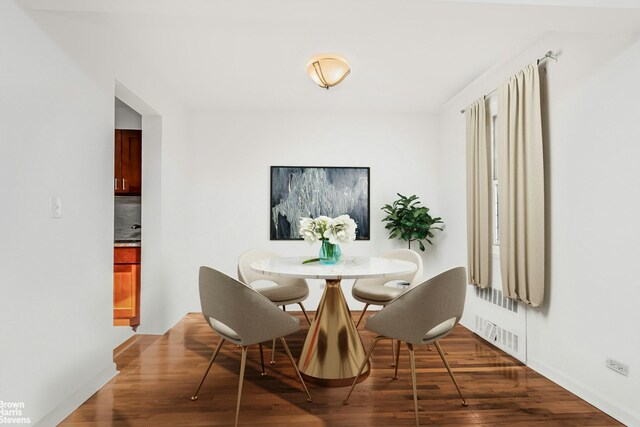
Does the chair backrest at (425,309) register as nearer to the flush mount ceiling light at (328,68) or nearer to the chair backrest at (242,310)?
the chair backrest at (242,310)

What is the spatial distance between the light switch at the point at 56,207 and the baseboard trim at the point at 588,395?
342cm

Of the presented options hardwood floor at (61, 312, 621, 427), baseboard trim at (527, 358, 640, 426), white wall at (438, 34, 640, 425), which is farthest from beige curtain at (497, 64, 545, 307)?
hardwood floor at (61, 312, 621, 427)

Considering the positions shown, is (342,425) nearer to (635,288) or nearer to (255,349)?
(255,349)

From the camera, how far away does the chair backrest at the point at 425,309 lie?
2008 millimetres

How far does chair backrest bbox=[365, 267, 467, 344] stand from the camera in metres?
2.01

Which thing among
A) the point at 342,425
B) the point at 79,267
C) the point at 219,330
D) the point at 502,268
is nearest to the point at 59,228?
the point at 79,267

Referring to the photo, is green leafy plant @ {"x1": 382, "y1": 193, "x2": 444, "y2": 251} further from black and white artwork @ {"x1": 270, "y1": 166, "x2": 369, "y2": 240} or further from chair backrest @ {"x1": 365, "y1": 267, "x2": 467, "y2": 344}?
chair backrest @ {"x1": 365, "y1": 267, "x2": 467, "y2": 344}

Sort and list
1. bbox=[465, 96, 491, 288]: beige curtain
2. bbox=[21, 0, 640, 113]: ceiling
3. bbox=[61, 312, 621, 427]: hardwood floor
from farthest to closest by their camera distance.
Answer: bbox=[465, 96, 491, 288]: beige curtain, bbox=[61, 312, 621, 427]: hardwood floor, bbox=[21, 0, 640, 113]: ceiling

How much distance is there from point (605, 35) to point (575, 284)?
1593mm

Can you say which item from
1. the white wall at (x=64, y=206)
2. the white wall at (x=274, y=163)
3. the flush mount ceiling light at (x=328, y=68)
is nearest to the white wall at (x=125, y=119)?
the white wall at (x=274, y=163)

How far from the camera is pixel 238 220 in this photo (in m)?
4.59

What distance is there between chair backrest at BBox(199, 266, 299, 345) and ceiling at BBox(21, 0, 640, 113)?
1.46m

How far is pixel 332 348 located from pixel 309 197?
7.76 feet

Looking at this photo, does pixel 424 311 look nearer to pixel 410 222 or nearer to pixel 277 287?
pixel 277 287
